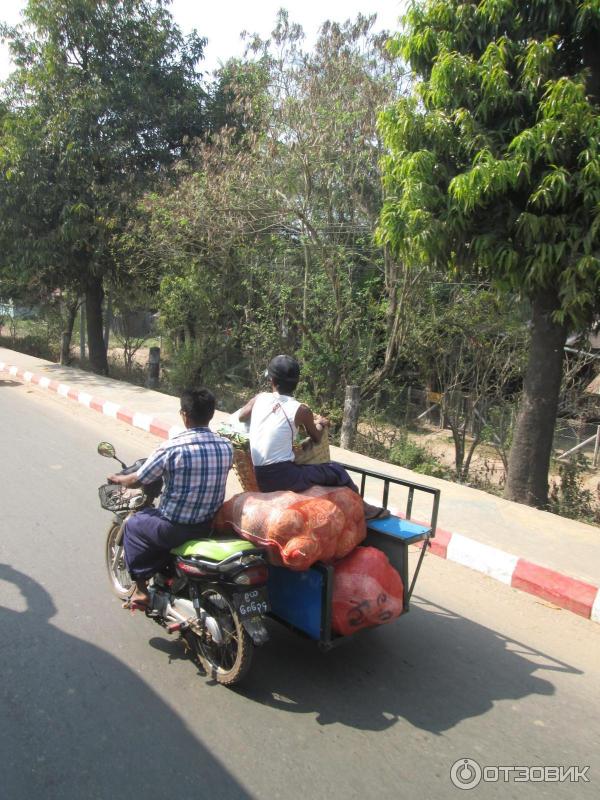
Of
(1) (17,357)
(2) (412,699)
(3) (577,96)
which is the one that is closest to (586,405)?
(3) (577,96)

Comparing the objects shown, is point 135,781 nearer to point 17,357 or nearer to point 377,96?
point 377,96

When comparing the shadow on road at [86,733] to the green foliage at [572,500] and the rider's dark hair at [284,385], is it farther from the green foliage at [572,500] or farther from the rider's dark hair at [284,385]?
the green foliage at [572,500]

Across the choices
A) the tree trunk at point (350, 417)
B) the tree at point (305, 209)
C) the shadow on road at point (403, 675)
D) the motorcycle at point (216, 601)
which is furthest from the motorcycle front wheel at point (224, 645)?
the tree at point (305, 209)

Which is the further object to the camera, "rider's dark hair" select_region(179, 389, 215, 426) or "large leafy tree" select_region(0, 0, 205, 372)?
"large leafy tree" select_region(0, 0, 205, 372)

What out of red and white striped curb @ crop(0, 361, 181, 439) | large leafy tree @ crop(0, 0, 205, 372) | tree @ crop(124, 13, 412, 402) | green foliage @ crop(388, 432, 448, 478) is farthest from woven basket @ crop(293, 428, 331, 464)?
large leafy tree @ crop(0, 0, 205, 372)

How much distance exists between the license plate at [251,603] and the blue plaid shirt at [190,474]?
1.70 feet

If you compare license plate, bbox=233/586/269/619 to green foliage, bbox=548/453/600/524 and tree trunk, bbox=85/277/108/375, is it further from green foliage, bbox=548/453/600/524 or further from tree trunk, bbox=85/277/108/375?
tree trunk, bbox=85/277/108/375

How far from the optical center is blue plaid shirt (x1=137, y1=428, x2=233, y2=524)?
131 inches

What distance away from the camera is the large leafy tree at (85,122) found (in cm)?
1334

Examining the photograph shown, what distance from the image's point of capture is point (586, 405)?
9.70m

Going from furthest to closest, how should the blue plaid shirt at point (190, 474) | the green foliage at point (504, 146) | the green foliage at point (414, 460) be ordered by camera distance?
the green foliage at point (414, 460) → the green foliage at point (504, 146) → the blue plaid shirt at point (190, 474)

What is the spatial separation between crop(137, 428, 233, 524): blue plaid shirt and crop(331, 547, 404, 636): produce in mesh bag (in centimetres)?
77

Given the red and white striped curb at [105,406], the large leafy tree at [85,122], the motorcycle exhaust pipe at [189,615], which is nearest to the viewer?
the motorcycle exhaust pipe at [189,615]

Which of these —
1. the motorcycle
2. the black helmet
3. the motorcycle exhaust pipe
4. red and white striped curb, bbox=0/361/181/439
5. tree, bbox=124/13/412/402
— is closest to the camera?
the motorcycle
